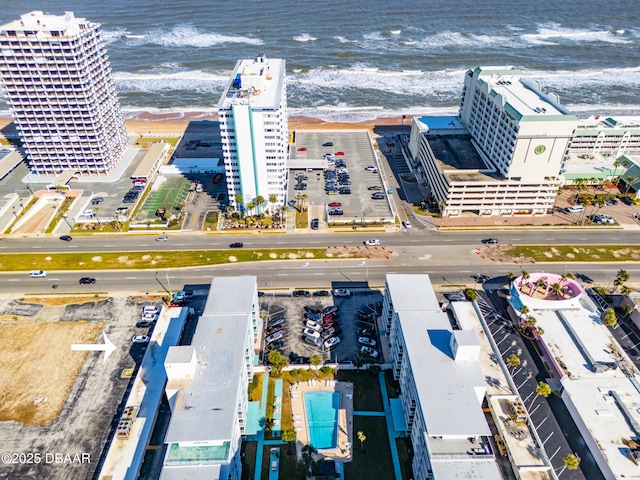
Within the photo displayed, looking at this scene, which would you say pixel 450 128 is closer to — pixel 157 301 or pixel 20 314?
pixel 157 301

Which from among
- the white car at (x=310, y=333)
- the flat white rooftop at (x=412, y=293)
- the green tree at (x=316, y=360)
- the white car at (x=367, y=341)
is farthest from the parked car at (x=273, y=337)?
the flat white rooftop at (x=412, y=293)

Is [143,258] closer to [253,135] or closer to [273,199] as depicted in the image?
[273,199]

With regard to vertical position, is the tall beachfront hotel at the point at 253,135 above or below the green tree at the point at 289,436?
above

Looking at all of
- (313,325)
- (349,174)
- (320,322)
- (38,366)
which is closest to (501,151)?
(349,174)

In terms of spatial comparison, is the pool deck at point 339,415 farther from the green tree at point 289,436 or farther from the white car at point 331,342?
the white car at point 331,342

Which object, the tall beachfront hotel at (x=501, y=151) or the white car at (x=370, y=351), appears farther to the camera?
the tall beachfront hotel at (x=501, y=151)

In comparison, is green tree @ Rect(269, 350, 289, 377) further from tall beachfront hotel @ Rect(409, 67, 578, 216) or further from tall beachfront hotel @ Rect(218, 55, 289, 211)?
tall beachfront hotel @ Rect(409, 67, 578, 216)
